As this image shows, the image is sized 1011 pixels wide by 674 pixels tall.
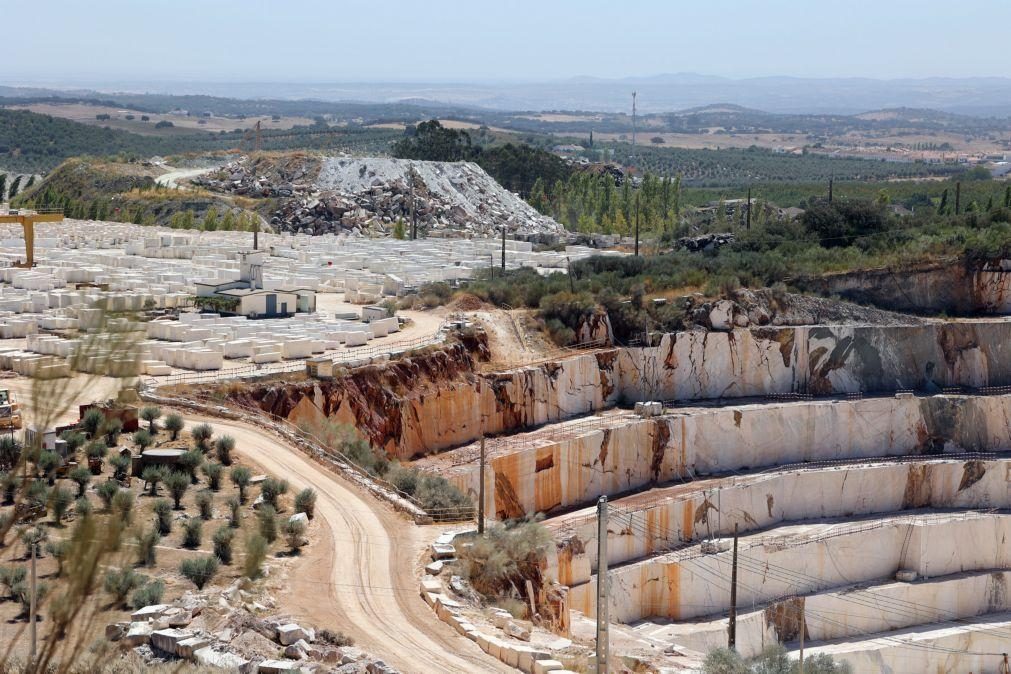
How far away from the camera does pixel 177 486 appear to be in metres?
24.8

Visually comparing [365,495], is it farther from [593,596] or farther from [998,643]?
[998,643]

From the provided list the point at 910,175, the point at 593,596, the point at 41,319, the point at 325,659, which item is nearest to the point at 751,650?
the point at 593,596

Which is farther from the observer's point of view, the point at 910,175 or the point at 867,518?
the point at 910,175

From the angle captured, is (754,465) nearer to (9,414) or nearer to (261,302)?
(261,302)

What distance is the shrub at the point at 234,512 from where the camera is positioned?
78.3 feet

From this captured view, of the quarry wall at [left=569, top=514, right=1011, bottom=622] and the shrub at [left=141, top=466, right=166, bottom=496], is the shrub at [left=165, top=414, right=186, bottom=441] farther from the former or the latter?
the quarry wall at [left=569, top=514, right=1011, bottom=622]

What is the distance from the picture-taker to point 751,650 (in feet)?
105

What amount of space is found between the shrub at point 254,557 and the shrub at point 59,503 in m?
2.96

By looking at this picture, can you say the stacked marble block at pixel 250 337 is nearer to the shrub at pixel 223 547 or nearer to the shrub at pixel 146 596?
the shrub at pixel 223 547

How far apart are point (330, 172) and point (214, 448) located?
5538 centimetres

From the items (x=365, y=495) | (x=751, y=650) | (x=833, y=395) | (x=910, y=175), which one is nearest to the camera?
(x=365, y=495)

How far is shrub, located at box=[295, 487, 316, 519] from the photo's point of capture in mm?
24875

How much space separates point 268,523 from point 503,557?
3.95m

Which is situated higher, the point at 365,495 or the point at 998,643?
the point at 365,495
